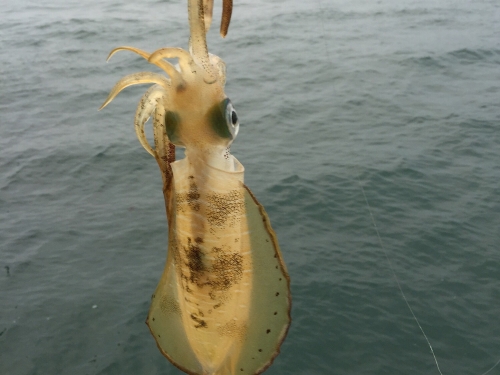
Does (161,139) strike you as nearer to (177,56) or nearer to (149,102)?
(149,102)

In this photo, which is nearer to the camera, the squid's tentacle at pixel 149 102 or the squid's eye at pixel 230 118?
the squid's eye at pixel 230 118

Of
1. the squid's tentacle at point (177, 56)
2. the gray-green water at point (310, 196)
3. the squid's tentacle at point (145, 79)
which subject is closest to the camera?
the squid's tentacle at point (177, 56)

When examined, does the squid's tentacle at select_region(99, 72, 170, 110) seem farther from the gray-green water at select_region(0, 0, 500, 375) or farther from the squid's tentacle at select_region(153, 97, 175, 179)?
the gray-green water at select_region(0, 0, 500, 375)

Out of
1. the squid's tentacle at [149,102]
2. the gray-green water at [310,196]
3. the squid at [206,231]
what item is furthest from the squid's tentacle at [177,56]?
the gray-green water at [310,196]

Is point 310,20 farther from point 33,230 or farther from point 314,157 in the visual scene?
point 33,230

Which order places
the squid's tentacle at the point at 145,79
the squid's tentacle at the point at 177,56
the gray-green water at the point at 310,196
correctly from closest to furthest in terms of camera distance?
the squid's tentacle at the point at 177,56 → the squid's tentacle at the point at 145,79 → the gray-green water at the point at 310,196

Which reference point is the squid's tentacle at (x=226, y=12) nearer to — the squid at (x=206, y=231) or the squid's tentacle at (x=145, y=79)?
the squid at (x=206, y=231)

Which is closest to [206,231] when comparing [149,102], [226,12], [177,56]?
[149,102]

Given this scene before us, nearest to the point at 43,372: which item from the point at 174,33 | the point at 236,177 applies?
the point at 236,177
